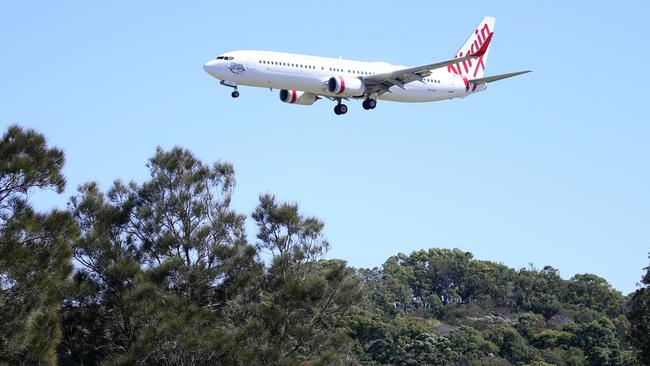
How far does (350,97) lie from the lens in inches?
2569

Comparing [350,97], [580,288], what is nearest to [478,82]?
[350,97]

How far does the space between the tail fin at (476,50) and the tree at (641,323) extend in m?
36.4

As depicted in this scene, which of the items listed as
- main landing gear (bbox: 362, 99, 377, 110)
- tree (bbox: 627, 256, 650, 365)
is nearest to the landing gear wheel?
main landing gear (bbox: 362, 99, 377, 110)

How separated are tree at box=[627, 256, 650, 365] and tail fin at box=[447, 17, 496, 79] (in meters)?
36.4

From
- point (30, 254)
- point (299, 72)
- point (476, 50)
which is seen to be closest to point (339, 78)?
point (299, 72)

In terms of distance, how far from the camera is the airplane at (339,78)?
6059cm

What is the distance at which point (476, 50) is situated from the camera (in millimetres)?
81688

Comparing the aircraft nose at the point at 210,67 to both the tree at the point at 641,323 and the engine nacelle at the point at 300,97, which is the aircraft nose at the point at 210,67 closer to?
the engine nacelle at the point at 300,97

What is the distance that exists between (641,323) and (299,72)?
25.8 meters

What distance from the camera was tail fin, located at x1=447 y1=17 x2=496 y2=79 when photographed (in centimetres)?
7781

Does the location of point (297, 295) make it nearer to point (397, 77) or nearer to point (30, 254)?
point (30, 254)

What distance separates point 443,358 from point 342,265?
164ft

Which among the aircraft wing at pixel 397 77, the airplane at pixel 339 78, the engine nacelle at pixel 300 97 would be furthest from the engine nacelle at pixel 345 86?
the engine nacelle at pixel 300 97

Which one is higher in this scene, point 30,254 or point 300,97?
point 300,97
